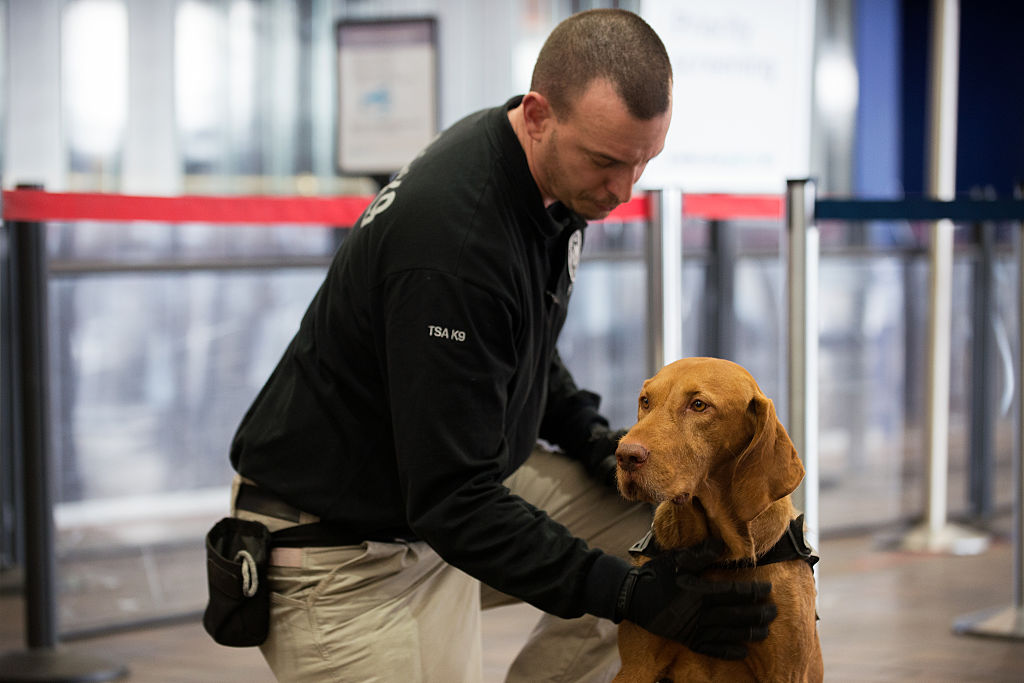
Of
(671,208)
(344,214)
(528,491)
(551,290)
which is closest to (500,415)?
(551,290)

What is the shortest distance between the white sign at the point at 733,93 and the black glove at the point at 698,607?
274 centimetres

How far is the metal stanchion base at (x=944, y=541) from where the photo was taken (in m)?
4.49

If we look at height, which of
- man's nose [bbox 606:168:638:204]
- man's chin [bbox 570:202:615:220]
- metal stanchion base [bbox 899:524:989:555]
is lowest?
metal stanchion base [bbox 899:524:989:555]

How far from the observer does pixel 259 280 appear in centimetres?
485

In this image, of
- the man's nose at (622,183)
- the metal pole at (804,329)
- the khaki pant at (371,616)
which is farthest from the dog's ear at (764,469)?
the metal pole at (804,329)

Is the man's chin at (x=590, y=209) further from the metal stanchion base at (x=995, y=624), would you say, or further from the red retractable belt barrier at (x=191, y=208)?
the metal stanchion base at (x=995, y=624)

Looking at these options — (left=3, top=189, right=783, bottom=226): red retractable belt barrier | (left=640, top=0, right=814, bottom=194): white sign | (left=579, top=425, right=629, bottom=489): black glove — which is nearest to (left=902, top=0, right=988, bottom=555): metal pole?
(left=640, top=0, right=814, bottom=194): white sign

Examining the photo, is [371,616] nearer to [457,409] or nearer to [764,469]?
[457,409]

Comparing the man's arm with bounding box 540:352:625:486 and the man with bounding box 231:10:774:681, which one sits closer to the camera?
the man with bounding box 231:10:774:681

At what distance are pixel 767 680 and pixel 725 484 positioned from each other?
1.09 feet

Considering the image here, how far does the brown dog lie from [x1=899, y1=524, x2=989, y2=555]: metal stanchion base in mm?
3026

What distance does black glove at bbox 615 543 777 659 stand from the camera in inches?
65.6

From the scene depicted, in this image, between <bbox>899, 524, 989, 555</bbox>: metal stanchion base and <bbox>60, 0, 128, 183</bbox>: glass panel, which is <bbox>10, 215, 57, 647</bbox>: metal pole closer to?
<bbox>60, 0, 128, 183</bbox>: glass panel

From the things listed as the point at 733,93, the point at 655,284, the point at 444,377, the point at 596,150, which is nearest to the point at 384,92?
the point at 733,93
